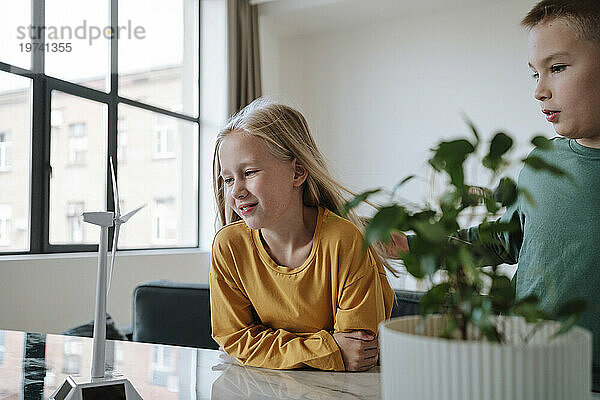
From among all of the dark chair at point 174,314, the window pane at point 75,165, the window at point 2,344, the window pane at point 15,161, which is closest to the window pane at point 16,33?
the window pane at point 15,161

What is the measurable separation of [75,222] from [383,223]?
377 cm

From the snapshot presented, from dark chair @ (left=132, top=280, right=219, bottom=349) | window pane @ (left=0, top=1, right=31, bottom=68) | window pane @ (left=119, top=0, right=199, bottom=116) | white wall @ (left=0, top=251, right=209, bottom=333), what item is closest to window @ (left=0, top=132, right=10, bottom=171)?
window pane @ (left=0, top=1, right=31, bottom=68)

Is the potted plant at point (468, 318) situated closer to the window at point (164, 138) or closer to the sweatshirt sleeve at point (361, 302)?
the sweatshirt sleeve at point (361, 302)

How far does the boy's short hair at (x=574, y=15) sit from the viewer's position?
955 millimetres

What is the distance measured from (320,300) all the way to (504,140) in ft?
2.21

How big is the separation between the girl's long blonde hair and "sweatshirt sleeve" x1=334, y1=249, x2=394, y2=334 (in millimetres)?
64

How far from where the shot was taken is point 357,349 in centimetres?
100

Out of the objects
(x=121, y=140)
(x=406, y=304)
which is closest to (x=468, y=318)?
(x=406, y=304)

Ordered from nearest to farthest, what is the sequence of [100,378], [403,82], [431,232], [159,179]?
1. [431,232]
2. [100,378]
3. [159,179]
4. [403,82]

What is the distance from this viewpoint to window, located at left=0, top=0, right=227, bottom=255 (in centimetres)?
357

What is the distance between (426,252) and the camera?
46 centimetres

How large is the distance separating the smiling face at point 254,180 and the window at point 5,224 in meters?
2.83

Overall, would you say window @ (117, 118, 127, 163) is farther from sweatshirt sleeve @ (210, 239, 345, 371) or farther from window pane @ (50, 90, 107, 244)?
sweatshirt sleeve @ (210, 239, 345, 371)

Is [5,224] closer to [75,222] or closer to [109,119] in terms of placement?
[75,222]
